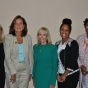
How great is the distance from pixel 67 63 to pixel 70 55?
125mm

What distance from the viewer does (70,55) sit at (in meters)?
2.82

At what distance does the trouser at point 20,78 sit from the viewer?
108 inches

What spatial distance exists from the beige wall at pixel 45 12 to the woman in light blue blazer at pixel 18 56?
69 cm

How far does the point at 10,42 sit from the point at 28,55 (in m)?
0.33

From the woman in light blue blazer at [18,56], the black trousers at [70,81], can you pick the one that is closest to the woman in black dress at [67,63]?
the black trousers at [70,81]

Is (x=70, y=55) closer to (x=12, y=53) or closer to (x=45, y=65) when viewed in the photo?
(x=45, y=65)

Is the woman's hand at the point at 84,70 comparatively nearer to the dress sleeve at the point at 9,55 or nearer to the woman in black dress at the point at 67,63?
the woman in black dress at the point at 67,63

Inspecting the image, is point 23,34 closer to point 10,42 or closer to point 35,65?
point 10,42

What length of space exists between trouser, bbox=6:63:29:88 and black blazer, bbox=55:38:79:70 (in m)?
0.57

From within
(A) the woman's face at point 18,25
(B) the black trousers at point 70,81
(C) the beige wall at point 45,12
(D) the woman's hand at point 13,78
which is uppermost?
(C) the beige wall at point 45,12

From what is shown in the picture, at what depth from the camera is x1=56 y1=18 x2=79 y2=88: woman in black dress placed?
111 inches

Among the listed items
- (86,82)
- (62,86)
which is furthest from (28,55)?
(86,82)

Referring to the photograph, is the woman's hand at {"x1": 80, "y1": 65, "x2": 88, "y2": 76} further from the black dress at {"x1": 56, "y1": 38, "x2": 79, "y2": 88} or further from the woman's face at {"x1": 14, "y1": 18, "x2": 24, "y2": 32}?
the woman's face at {"x1": 14, "y1": 18, "x2": 24, "y2": 32}

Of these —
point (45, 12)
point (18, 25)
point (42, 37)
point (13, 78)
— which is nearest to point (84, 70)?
point (42, 37)
